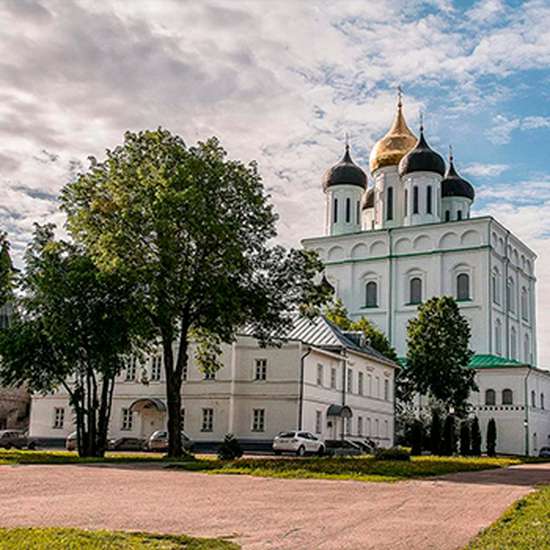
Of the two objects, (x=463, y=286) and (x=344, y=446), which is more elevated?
(x=463, y=286)

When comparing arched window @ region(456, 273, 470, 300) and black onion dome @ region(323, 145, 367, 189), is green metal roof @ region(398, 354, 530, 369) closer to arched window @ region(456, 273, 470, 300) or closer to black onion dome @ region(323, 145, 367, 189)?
arched window @ region(456, 273, 470, 300)

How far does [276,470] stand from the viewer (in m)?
22.9

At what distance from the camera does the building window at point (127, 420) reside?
156ft

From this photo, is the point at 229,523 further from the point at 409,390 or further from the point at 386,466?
the point at 409,390

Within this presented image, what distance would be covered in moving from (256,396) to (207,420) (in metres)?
3.01

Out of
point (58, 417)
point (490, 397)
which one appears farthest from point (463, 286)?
point (58, 417)

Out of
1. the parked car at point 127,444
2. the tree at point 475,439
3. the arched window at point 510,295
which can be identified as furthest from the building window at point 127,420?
the arched window at point 510,295

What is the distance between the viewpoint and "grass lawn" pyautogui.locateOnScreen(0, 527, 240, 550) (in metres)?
8.91

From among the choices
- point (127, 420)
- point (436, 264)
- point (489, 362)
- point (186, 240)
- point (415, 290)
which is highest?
point (436, 264)

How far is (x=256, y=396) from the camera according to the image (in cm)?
4391

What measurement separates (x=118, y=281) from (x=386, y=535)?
22.7 meters

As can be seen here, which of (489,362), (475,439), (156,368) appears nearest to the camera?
(156,368)

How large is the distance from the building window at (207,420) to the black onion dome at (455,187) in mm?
42687

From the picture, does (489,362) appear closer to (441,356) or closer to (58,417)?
(441,356)
